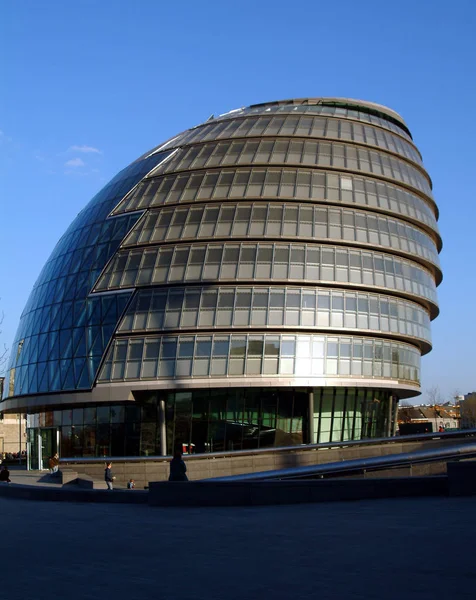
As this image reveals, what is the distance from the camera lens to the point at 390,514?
15.8 meters

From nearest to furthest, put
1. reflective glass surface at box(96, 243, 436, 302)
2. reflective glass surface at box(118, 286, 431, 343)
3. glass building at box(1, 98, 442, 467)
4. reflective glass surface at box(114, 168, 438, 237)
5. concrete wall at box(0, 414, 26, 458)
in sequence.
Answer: reflective glass surface at box(118, 286, 431, 343) → glass building at box(1, 98, 442, 467) → reflective glass surface at box(96, 243, 436, 302) → reflective glass surface at box(114, 168, 438, 237) → concrete wall at box(0, 414, 26, 458)

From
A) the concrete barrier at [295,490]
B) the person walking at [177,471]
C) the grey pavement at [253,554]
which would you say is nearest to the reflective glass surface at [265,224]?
the person walking at [177,471]

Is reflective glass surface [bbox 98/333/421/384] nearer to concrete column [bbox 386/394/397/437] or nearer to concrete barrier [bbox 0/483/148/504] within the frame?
concrete column [bbox 386/394/397/437]

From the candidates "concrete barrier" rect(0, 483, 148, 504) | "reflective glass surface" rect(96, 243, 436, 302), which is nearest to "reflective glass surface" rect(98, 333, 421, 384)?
"reflective glass surface" rect(96, 243, 436, 302)

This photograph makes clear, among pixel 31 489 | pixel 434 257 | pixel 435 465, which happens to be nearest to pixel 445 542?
pixel 435 465

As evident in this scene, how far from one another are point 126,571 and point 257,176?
4701 centimetres

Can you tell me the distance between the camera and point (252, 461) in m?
42.4

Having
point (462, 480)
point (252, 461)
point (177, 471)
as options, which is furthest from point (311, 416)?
point (462, 480)

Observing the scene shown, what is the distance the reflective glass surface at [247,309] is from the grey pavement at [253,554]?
33.1 m

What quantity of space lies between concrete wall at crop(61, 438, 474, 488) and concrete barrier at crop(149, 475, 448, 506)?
19.5 metres

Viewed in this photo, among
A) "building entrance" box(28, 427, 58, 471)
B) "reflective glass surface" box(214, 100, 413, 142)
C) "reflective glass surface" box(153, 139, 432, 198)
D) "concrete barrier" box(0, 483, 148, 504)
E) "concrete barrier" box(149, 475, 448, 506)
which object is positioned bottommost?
"building entrance" box(28, 427, 58, 471)

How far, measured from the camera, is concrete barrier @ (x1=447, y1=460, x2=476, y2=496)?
1905 centimetres

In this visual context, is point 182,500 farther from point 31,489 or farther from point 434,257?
point 434,257

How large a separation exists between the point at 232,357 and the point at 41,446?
2000cm
